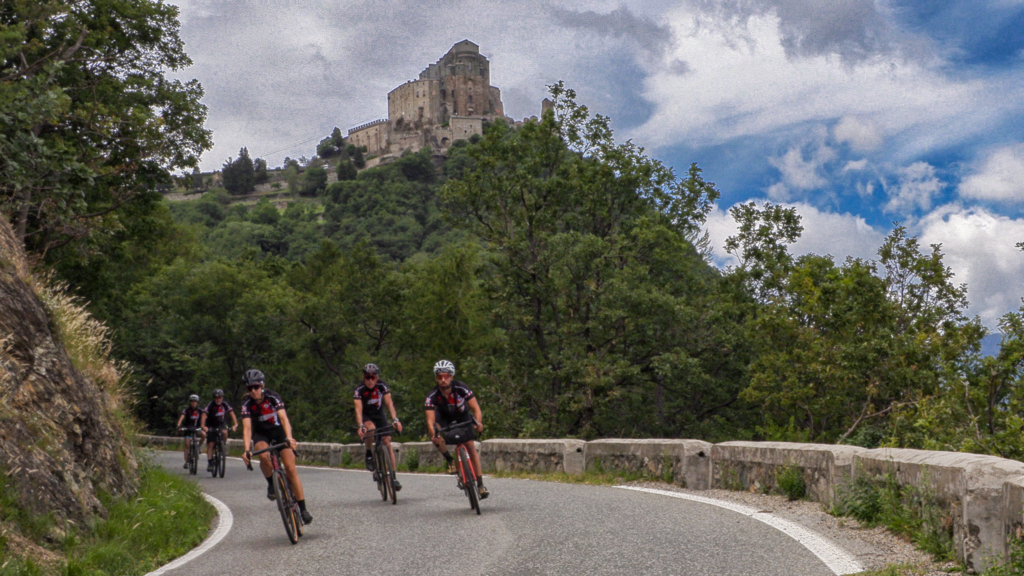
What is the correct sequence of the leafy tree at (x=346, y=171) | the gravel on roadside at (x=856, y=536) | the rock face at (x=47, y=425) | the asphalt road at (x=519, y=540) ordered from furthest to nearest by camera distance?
1. the leafy tree at (x=346, y=171)
2. the rock face at (x=47, y=425)
3. the asphalt road at (x=519, y=540)
4. the gravel on roadside at (x=856, y=536)

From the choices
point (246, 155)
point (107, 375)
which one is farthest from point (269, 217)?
point (107, 375)

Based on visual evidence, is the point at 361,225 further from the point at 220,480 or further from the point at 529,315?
the point at 220,480

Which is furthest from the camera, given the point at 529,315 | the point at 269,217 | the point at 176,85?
the point at 269,217

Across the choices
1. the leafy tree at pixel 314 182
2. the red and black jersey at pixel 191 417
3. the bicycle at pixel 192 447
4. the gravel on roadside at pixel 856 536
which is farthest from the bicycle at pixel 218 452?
the leafy tree at pixel 314 182

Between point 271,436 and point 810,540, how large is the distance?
5012 mm

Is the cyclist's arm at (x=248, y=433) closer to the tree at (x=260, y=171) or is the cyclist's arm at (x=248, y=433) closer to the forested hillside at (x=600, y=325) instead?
the forested hillside at (x=600, y=325)

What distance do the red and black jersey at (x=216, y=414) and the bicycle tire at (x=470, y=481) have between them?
9.61 metres

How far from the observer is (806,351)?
21062mm

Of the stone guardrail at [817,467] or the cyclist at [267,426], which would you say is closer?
the stone guardrail at [817,467]

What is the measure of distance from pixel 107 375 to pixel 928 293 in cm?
2014

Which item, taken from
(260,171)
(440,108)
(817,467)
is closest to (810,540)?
(817,467)

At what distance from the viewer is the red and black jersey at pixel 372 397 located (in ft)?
36.9

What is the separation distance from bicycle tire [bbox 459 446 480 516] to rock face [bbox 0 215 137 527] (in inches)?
137

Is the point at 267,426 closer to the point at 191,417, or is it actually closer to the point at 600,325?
the point at 191,417
